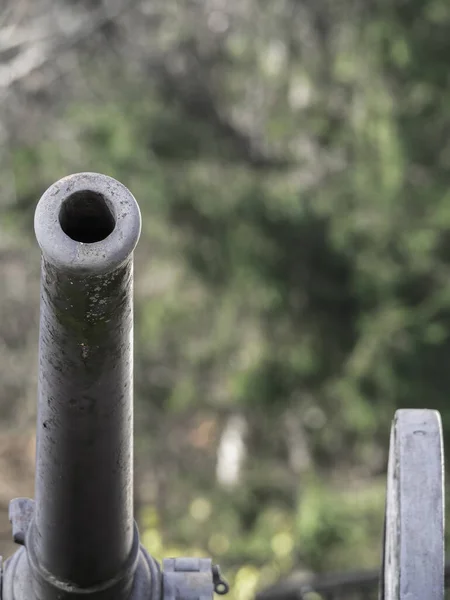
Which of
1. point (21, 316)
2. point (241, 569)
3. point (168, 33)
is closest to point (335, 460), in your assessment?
point (241, 569)

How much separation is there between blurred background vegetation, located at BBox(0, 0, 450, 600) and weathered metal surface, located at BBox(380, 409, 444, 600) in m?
5.41

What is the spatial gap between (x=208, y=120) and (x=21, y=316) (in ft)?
10.6

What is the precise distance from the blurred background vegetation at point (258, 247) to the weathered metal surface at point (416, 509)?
5413 mm

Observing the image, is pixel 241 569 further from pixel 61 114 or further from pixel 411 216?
pixel 61 114

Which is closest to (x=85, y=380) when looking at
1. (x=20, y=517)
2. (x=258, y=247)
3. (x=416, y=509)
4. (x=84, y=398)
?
(x=84, y=398)

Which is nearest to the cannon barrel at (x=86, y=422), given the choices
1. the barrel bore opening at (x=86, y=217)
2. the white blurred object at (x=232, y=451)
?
the barrel bore opening at (x=86, y=217)

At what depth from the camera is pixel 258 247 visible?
9391mm

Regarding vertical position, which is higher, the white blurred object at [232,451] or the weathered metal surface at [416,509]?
the white blurred object at [232,451]

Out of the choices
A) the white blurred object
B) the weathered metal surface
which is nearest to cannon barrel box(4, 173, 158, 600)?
the weathered metal surface

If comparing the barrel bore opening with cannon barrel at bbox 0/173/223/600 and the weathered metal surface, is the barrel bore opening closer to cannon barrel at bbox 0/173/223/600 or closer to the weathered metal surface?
cannon barrel at bbox 0/173/223/600

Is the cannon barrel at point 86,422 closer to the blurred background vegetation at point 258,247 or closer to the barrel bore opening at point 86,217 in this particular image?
the barrel bore opening at point 86,217

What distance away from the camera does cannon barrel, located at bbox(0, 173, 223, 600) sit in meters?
1.89

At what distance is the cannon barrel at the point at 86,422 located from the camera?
74.4 inches

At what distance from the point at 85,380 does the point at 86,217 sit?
35 cm
